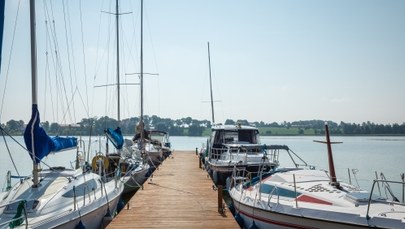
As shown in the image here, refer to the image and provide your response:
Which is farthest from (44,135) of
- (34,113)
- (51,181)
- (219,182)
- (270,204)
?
(219,182)

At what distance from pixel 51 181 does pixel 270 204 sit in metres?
6.62

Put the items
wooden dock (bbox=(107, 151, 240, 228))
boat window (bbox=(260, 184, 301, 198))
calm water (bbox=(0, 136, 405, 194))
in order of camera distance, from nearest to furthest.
→ 1. boat window (bbox=(260, 184, 301, 198))
2. wooden dock (bbox=(107, 151, 240, 228))
3. calm water (bbox=(0, 136, 405, 194))

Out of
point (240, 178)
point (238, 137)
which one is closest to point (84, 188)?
point (240, 178)

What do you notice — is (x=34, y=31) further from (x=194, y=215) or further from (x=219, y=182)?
(x=219, y=182)

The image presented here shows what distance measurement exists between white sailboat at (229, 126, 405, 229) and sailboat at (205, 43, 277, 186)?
393 cm

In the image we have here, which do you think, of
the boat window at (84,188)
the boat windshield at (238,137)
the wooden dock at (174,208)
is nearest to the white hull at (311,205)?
the wooden dock at (174,208)

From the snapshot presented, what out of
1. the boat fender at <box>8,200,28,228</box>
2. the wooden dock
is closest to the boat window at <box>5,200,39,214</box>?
the boat fender at <box>8,200,28,228</box>

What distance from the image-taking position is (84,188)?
1097cm

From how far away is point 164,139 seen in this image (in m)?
41.2

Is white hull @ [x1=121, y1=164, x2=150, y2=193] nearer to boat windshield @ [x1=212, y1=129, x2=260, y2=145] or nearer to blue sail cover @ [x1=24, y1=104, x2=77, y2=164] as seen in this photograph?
boat windshield @ [x1=212, y1=129, x2=260, y2=145]

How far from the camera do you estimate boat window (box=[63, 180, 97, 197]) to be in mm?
10658

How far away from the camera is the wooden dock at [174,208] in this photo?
10.7m

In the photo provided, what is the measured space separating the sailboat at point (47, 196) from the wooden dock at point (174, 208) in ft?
2.62

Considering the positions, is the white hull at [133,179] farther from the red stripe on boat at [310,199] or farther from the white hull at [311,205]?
the red stripe on boat at [310,199]
